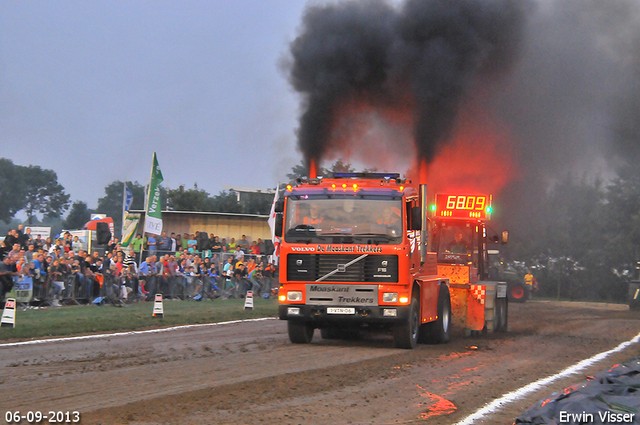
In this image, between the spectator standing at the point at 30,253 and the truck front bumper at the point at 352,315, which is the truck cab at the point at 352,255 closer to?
the truck front bumper at the point at 352,315

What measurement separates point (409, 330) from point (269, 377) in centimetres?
433

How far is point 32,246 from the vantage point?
18906mm

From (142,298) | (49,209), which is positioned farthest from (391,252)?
(49,209)

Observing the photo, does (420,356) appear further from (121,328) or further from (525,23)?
(525,23)

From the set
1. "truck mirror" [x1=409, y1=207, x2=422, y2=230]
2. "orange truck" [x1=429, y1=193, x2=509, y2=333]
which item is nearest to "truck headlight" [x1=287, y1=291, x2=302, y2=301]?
"truck mirror" [x1=409, y1=207, x2=422, y2=230]

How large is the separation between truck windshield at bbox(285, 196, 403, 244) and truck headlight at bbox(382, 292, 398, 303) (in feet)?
2.95

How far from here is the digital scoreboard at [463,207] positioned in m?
17.5

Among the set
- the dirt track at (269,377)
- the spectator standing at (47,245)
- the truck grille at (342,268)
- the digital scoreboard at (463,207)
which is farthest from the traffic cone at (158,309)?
the digital scoreboard at (463,207)

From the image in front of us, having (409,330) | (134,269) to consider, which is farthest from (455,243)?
(134,269)

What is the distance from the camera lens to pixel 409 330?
41.3 ft

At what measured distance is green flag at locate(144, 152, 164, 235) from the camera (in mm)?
23828

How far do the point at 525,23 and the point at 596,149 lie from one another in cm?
463

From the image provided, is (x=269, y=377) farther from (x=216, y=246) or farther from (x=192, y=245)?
(x=216, y=246)

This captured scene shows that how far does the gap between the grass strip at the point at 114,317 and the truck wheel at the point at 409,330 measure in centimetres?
587
